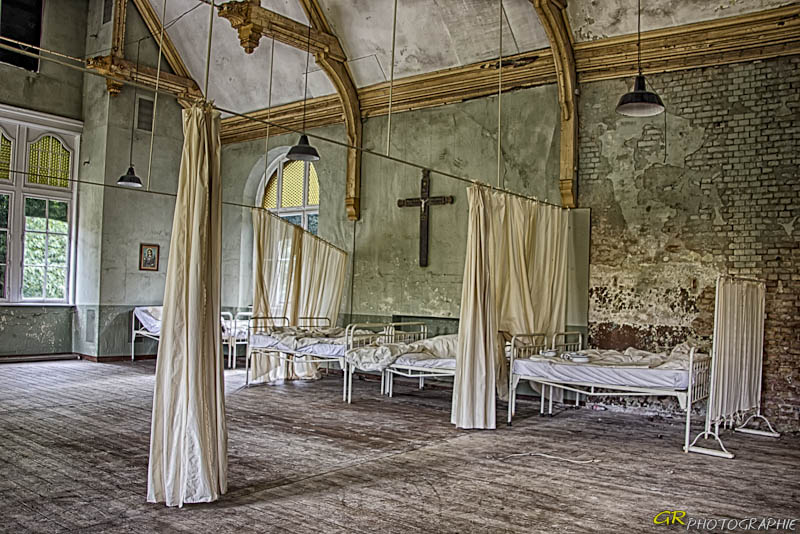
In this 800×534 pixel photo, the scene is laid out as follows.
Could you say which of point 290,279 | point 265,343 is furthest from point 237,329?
point 265,343

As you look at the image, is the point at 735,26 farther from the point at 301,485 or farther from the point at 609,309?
the point at 301,485

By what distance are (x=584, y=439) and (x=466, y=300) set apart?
1751mm

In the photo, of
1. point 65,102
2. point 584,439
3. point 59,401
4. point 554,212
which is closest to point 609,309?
point 554,212

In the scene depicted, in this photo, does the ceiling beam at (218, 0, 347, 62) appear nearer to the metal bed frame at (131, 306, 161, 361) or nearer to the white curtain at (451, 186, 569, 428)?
the white curtain at (451, 186, 569, 428)

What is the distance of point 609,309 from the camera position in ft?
27.2

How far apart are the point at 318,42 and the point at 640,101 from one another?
18.0 ft

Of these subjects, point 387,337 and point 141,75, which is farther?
point 141,75

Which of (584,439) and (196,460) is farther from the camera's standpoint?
(584,439)

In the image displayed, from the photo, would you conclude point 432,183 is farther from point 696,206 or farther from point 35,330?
point 35,330

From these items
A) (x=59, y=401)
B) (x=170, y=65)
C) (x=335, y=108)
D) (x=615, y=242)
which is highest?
(x=170, y=65)

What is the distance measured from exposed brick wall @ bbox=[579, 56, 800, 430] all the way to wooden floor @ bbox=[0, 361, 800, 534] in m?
1.12

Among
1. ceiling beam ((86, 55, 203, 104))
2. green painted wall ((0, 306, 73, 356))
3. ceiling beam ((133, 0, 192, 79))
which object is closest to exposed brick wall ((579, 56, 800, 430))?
ceiling beam ((86, 55, 203, 104))

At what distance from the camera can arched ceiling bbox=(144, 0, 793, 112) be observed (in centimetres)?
796

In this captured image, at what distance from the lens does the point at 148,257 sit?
12.5 m
